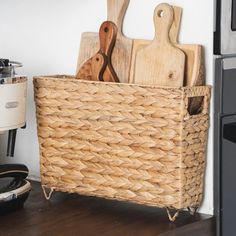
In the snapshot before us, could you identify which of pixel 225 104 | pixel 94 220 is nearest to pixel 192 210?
pixel 94 220

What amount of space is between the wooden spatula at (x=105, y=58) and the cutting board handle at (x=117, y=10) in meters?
0.03

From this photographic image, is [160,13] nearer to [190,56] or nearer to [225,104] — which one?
[190,56]

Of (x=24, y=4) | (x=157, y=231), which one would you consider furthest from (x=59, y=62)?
(x=157, y=231)

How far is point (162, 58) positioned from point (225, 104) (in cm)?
27

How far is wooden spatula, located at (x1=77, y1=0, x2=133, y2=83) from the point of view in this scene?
146 cm

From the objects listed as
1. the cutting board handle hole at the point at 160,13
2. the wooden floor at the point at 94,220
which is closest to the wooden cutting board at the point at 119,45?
the cutting board handle hole at the point at 160,13

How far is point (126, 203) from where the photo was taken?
1497 millimetres

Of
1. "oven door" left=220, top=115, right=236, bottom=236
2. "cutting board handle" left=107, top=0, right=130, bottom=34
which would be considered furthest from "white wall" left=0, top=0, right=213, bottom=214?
"oven door" left=220, top=115, right=236, bottom=236

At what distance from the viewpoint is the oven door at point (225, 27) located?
1139mm

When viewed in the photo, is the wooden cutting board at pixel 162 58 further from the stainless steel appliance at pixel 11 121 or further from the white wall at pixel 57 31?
the stainless steel appliance at pixel 11 121

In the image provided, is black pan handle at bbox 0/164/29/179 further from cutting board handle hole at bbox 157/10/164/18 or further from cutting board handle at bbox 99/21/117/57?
cutting board handle hole at bbox 157/10/164/18

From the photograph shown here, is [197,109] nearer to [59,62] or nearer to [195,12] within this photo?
[195,12]

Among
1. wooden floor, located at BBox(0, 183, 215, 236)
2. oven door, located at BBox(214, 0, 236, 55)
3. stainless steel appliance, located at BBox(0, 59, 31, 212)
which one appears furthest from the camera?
stainless steel appliance, located at BBox(0, 59, 31, 212)

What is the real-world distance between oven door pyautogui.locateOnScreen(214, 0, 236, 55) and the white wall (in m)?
0.22
